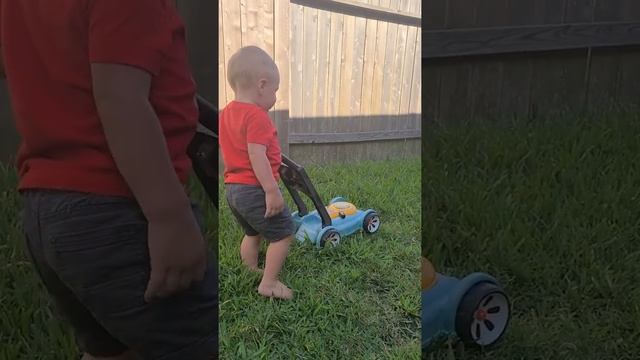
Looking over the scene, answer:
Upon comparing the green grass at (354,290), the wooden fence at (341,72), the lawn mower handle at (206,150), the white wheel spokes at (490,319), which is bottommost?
the white wheel spokes at (490,319)

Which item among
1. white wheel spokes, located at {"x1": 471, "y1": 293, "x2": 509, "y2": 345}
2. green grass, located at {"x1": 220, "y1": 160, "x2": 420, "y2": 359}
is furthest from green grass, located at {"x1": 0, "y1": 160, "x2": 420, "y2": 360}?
white wheel spokes, located at {"x1": 471, "y1": 293, "x2": 509, "y2": 345}

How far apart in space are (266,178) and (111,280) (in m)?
0.33

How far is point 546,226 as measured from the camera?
2965 millimetres

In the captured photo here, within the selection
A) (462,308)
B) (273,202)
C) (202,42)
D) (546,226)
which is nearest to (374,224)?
(273,202)

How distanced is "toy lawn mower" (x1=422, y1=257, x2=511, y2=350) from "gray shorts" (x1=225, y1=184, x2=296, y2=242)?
30.5 inches

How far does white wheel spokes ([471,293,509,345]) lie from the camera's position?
2182mm

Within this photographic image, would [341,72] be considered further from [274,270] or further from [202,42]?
[274,270]

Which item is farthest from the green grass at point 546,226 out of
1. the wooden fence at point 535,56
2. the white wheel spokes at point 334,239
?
the white wheel spokes at point 334,239

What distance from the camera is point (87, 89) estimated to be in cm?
121

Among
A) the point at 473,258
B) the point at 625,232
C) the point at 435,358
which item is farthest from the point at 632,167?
the point at 435,358

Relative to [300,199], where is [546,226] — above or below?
below

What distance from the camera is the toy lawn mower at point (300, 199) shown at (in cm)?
131

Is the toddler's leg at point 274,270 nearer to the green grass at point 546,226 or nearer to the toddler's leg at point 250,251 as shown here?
the toddler's leg at point 250,251

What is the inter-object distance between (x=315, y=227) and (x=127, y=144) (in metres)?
0.39
